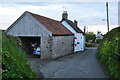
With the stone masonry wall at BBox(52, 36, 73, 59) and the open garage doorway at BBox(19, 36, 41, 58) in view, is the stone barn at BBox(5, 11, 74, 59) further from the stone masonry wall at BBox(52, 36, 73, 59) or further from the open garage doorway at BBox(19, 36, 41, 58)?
the open garage doorway at BBox(19, 36, 41, 58)

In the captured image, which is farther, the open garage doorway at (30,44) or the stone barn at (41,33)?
the open garage doorway at (30,44)

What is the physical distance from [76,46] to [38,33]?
1138 cm

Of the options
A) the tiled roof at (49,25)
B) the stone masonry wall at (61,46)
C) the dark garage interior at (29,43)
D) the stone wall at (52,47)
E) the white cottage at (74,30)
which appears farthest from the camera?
the white cottage at (74,30)

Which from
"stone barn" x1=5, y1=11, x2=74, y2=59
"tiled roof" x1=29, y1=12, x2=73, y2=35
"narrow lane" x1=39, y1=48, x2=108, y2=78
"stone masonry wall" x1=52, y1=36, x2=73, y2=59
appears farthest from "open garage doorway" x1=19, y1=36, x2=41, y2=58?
"narrow lane" x1=39, y1=48, x2=108, y2=78

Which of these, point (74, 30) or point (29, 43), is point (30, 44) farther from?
point (74, 30)

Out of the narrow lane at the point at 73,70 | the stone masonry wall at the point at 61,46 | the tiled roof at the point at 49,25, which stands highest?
the tiled roof at the point at 49,25

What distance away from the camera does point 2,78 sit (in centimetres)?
604

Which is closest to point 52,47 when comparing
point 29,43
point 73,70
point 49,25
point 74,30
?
point 49,25

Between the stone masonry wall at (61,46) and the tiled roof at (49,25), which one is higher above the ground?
the tiled roof at (49,25)

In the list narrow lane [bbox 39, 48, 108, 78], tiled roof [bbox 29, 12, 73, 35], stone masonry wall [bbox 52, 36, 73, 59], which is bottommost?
narrow lane [bbox 39, 48, 108, 78]

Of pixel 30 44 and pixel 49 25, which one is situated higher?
pixel 49 25

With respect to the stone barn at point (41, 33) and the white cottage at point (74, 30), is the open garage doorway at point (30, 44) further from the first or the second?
the white cottage at point (74, 30)

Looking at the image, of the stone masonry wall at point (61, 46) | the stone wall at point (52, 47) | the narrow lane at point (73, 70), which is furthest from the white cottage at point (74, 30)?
the narrow lane at point (73, 70)

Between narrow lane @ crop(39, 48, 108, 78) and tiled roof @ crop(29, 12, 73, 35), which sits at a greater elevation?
tiled roof @ crop(29, 12, 73, 35)
